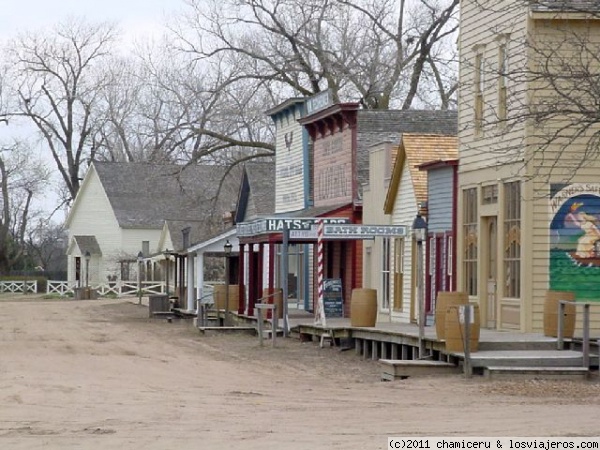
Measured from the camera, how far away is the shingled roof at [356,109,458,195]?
3950 cm

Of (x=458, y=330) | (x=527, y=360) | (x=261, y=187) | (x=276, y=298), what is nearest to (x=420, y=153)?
(x=276, y=298)

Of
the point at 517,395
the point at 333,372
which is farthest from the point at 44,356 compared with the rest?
the point at 517,395

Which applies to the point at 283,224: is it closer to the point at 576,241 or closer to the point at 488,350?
the point at 576,241

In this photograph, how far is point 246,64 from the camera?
54.4m

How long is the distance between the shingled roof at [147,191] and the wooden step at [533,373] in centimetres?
5657

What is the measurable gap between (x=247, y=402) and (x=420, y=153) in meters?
14.4

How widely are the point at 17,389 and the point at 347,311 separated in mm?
17654

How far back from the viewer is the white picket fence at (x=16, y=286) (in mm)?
82562

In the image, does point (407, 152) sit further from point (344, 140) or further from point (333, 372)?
point (333, 372)

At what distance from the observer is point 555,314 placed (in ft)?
79.3

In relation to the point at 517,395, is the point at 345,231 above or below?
above

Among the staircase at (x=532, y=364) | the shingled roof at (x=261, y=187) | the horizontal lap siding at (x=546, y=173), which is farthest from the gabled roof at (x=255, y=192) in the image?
the staircase at (x=532, y=364)

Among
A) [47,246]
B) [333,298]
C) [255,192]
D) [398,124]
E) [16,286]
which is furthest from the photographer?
[47,246]

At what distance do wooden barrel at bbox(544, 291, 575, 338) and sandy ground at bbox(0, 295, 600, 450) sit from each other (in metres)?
2.39
